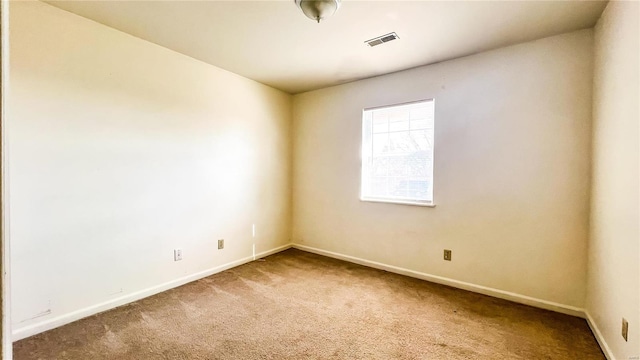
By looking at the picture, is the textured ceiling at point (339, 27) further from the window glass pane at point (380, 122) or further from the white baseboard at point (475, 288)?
the white baseboard at point (475, 288)

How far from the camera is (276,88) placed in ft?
13.2

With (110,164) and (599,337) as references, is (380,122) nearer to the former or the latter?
(599,337)

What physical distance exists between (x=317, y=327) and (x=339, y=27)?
252 centimetres

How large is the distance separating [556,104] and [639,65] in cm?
93

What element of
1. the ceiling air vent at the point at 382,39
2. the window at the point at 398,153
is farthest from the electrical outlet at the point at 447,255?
the ceiling air vent at the point at 382,39

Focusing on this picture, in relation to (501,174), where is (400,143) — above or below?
above

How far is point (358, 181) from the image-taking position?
368cm

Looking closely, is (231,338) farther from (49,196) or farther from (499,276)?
(499,276)

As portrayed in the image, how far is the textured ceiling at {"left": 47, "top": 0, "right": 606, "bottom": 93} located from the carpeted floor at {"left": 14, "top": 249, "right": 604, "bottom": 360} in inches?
98.1

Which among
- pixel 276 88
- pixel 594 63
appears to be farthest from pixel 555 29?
pixel 276 88

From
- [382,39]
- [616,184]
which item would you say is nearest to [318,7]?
[382,39]

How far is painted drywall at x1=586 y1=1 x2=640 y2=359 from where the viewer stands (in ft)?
5.10

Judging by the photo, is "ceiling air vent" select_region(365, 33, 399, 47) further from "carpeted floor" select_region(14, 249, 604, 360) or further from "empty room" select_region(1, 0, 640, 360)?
"carpeted floor" select_region(14, 249, 604, 360)

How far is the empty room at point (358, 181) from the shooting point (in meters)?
1.94
